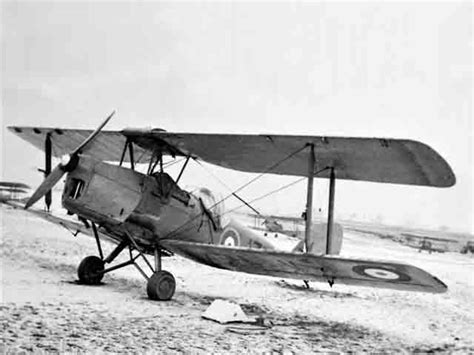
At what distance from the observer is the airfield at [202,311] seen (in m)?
5.15

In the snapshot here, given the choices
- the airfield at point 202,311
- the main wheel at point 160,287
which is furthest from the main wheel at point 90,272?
the main wheel at point 160,287

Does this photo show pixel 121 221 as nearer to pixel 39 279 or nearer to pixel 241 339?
pixel 39 279

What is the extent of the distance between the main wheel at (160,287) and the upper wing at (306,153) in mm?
2019

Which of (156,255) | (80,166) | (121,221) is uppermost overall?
(80,166)

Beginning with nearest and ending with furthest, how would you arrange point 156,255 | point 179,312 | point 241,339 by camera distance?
point 241,339, point 179,312, point 156,255

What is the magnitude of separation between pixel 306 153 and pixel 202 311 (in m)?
2.71

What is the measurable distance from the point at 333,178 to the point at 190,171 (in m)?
2.96

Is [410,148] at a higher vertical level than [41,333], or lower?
higher

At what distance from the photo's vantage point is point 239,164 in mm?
8812

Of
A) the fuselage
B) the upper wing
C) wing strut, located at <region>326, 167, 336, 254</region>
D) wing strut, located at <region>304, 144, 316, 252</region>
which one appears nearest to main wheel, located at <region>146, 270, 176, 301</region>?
the fuselage

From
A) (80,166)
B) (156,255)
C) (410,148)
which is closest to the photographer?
(410,148)

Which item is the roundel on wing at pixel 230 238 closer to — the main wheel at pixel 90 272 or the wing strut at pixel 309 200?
the main wheel at pixel 90 272

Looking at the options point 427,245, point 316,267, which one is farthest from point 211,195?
point 427,245

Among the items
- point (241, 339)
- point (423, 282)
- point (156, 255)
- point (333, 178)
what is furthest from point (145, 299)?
point (423, 282)
